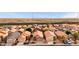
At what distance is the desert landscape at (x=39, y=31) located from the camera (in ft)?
7.09

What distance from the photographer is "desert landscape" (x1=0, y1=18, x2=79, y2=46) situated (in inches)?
85.0

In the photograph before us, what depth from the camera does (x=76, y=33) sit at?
218 centimetres

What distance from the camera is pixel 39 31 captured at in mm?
2182
